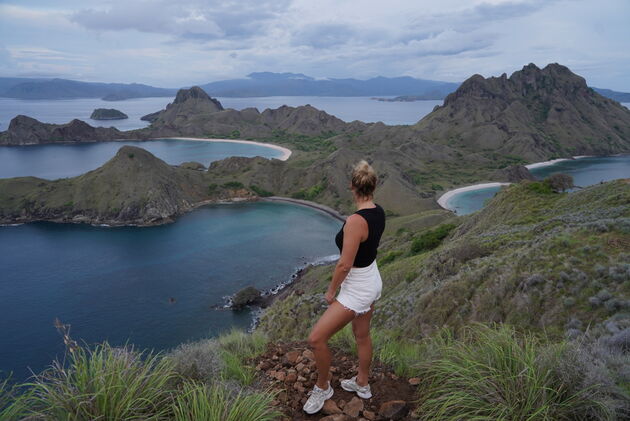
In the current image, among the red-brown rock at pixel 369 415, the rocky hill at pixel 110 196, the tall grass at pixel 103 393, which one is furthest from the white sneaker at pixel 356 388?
the rocky hill at pixel 110 196

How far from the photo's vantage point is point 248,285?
47750 mm

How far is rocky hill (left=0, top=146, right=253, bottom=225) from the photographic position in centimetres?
7738

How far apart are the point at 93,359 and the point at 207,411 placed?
142cm

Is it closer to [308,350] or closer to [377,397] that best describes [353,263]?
[377,397]

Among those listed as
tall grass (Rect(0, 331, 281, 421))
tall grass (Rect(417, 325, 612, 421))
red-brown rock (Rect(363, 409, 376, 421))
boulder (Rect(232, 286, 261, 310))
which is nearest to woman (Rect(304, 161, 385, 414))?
red-brown rock (Rect(363, 409, 376, 421))

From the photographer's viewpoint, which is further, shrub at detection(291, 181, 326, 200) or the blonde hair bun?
shrub at detection(291, 181, 326, 200)

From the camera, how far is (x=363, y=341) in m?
4.60

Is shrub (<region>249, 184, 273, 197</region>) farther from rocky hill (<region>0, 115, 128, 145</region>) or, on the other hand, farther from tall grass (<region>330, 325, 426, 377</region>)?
rocky hill (<region>0, 115, 128, 145</region>)

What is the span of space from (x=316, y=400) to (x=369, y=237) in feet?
6.83

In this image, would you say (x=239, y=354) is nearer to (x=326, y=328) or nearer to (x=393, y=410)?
(x=326, y=328)

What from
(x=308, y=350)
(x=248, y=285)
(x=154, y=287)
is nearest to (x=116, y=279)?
(x=154, y=287)

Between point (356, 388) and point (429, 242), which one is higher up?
point (356, 388)

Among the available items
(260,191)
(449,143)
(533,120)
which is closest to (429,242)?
(260,191)

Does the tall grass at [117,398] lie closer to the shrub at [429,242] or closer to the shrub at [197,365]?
the shrub at [197,365]
